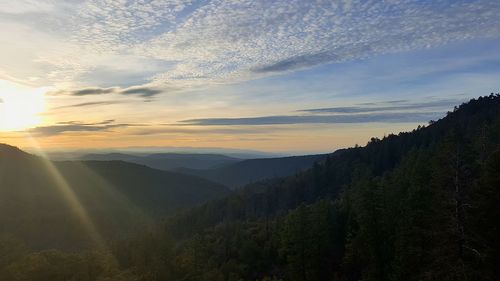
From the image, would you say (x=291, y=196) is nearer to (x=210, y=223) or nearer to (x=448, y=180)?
(x=210, y=223)

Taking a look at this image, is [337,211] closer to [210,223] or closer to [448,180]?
[448,180]

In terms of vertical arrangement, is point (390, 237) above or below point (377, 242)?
above

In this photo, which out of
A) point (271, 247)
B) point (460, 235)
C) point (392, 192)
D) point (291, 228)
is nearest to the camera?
point (460, 235)

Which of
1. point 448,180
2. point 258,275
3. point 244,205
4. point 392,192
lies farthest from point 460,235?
point 244,205

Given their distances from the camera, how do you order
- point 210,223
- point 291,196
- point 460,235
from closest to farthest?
1. point 460,235
2. point 210,223
3. point 291,196

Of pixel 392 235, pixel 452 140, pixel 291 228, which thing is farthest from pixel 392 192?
pixel 452 140

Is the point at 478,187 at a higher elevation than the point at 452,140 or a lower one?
lower

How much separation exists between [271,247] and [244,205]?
378 feet

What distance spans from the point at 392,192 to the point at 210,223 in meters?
135

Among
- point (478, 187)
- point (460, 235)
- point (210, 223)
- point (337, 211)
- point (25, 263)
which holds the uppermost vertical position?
point (478, 187)

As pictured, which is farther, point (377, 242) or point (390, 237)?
point (377, 242)

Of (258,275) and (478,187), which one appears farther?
(258,275)

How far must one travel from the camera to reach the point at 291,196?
193m

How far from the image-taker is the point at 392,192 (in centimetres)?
5256
